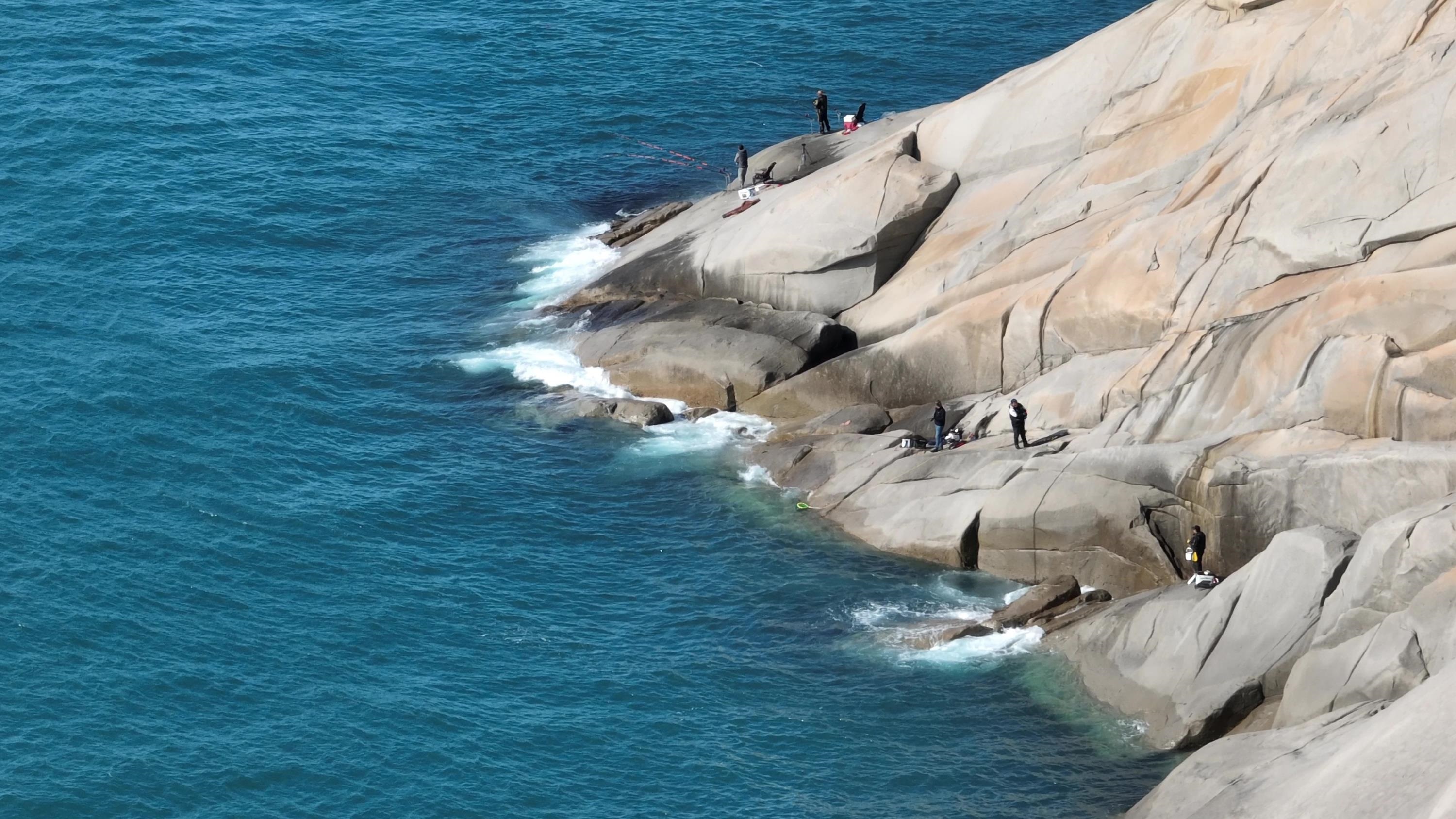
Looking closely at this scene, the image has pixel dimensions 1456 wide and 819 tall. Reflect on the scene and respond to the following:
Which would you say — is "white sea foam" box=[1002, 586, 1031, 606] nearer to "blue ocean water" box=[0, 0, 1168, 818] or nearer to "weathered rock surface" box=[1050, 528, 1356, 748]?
"blue ocean water" box=[0, 0, 1168, 818]

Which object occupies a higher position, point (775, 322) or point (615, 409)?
point (775, 322)

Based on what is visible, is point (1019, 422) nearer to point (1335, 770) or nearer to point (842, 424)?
point (842, 424)

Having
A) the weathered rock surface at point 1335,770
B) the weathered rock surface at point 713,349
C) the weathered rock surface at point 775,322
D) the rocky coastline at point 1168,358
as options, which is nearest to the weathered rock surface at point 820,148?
the rocky coastline at point 1168,358

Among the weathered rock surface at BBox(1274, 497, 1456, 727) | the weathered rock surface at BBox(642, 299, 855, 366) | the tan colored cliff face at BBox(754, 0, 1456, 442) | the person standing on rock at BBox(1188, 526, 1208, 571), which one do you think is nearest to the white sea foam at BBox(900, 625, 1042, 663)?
the person standing on rock at BBox(1188, 526, 1208, 571)

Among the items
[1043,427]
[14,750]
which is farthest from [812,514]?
[14,750]

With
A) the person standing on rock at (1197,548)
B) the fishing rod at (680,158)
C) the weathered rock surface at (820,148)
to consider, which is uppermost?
the weathered rock surface at (820,148)

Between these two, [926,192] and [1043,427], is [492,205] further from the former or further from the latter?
[1043,427]

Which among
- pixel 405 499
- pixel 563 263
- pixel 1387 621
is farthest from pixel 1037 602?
pixel 563 263

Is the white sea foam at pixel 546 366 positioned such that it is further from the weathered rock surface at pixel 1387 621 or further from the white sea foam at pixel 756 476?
the weathered rock surface at pixel 1387 621
